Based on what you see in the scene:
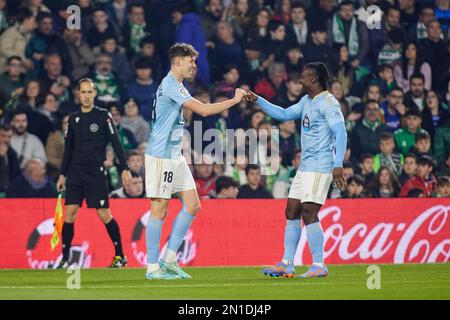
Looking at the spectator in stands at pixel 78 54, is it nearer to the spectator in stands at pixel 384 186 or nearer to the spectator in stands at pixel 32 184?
the spectator in stands at pixel 32 184

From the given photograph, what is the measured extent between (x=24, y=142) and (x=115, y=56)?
2.54 m

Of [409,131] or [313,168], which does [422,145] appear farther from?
[313,168]

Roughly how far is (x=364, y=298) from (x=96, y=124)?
589 centimetres

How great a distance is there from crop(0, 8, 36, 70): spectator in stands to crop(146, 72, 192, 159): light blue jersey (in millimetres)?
6781

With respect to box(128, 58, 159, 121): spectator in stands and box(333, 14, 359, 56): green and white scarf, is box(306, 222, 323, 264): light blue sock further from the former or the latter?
box(333, 14, 359, 56): green and white scarf

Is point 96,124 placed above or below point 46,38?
below

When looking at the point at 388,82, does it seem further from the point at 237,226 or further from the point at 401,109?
the point at 237,226

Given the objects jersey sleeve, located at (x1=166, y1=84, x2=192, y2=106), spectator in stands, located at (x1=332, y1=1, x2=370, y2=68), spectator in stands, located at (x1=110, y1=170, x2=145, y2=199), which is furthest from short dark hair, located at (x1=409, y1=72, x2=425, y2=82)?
jersey sleeve, located at (x1=166, y1=84, x2=192, y2=106)

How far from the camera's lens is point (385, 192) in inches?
693

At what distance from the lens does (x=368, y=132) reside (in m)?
18.7

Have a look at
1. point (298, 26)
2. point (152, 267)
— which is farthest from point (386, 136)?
point (152, 267)

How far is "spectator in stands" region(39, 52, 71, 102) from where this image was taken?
17922 mm
